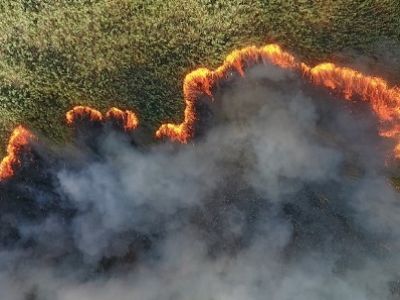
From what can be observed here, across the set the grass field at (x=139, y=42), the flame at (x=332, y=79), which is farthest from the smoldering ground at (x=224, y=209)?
the grass field at (x=139, y=42)

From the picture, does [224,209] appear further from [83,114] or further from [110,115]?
[83,114]

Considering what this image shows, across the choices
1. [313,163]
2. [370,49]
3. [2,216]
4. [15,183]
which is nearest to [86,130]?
[15,183]

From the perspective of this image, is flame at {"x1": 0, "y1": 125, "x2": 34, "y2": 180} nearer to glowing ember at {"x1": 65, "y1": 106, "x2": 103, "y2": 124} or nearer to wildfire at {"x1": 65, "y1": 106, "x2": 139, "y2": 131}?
glowing ember at {"x1": 65, "y1": 106, "x2": 103, "y2": 124}

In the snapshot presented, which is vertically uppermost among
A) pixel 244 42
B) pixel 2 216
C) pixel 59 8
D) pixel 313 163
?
pixel 59 8

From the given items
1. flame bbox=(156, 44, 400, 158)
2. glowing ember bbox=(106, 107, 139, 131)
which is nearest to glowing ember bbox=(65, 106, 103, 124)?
glowing ember bbox=(106, 107, 139, 131)

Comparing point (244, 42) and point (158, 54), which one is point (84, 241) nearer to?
point (158, 54)
